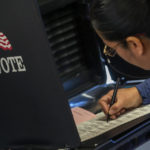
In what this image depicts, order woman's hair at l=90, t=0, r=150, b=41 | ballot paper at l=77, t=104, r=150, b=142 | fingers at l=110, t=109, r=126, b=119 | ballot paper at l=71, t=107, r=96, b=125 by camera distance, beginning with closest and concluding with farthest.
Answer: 1. woman's hair at l=90, t=0, r=150, b=41
2. ballot paper at l=77, t=104, r=150, b=142
3. fingers at l=110, t=109, r=126, b=119
4. ballot paper at l=71, t=107, r=96, b=125

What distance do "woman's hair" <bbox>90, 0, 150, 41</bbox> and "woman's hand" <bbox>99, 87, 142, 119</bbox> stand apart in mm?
407

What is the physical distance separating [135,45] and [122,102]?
46cm

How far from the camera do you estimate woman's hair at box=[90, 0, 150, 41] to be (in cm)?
94

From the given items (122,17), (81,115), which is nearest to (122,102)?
(81,115)

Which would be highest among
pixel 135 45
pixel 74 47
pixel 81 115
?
pixel 135 45

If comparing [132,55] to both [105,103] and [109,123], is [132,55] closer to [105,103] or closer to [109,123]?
[109,123]

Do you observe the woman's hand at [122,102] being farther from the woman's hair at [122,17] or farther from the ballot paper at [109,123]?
the woman's hair at [122,17]

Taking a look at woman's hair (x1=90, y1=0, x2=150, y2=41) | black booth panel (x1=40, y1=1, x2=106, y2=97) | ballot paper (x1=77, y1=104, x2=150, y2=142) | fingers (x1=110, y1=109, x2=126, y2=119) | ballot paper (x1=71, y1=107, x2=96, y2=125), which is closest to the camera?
woman's hair (x1=90, y1=0, x2=150, y2=41)

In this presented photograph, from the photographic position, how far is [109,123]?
4.09ft

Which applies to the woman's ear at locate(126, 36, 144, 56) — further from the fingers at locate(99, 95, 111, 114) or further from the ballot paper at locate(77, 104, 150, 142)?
the fingers at locate(99, 95, 111, 114)

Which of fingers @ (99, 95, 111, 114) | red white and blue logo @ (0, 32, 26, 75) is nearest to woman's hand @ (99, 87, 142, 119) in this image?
fingers @ (99, 95, 111, 114)

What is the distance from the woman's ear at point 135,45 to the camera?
0.96 m

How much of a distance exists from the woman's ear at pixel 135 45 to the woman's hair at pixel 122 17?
1 cm

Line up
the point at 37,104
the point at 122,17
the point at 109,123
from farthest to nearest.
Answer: the point at 109,123
the point at 37,104
the point at 122,17
